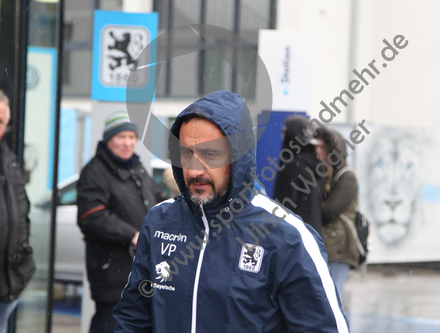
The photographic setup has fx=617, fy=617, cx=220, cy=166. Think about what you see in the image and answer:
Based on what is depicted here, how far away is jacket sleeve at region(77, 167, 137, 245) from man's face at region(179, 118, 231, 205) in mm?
2060

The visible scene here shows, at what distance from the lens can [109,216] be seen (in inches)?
158

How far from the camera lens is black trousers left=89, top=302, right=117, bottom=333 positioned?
3.99m

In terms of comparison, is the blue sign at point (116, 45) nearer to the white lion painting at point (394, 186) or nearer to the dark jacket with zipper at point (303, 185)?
the dark jacket with zipper at point (303, 185)

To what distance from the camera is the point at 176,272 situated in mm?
1951

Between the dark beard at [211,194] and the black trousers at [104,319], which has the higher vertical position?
the dark beard at [211,194]

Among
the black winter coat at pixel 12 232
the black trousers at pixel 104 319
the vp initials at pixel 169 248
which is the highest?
the vp initials at pixel 169 248

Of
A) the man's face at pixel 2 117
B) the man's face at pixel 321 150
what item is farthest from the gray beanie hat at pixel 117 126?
the man's face at pixel 321 150

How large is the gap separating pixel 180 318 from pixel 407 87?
12.6m

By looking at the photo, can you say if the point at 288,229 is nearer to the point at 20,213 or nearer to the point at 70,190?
→ the point at 20,213

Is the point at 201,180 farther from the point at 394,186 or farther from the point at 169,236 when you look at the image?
the point at 394,186

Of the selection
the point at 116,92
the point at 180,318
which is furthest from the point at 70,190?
the point at 180,318

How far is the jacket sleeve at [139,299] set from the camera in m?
2.08

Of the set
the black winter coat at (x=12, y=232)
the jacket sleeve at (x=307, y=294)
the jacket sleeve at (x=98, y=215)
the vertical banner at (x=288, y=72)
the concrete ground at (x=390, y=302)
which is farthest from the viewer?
the concrete ground at (x=390, y=302)

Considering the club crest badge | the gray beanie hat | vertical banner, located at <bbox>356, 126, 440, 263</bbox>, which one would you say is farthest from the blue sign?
vertical banner, located at <bbox>356, 126, 440, 263</bbox>
